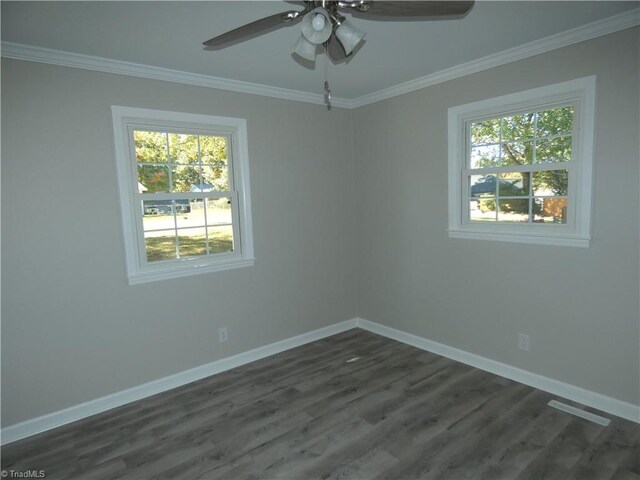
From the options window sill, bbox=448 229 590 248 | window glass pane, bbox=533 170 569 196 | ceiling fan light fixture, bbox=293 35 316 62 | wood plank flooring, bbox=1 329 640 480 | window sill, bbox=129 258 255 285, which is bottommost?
wood plank flooring, bbox=1 329 640 480

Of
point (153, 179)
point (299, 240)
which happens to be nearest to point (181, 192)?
point (153, 179)

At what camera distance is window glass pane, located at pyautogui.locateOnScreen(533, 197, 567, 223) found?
275cm

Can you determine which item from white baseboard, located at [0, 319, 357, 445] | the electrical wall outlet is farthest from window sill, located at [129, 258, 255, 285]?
white baseboard, located at [0, 319, 357, 445]

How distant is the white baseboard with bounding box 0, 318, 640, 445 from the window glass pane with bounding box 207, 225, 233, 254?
38.5 inches

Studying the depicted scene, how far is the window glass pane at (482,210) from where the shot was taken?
317 cm

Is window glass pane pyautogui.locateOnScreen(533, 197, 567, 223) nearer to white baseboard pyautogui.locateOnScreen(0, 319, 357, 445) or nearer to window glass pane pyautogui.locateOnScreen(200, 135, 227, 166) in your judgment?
white baseboard pyautogui.locateOnScreen(0, 319, 357, 445)

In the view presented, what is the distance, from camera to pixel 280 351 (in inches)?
148

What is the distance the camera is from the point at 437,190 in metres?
3.43

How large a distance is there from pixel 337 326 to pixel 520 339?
6.03 ft

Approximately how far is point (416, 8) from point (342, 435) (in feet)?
7.81

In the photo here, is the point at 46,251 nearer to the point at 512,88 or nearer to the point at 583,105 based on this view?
the point at 512,88

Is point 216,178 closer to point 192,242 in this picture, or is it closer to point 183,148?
point 183,148

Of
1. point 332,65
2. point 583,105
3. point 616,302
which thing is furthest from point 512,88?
point 616,302

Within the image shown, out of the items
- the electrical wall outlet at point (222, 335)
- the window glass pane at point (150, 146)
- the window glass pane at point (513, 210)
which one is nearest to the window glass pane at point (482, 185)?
the window glass pane at point (513, 210)
